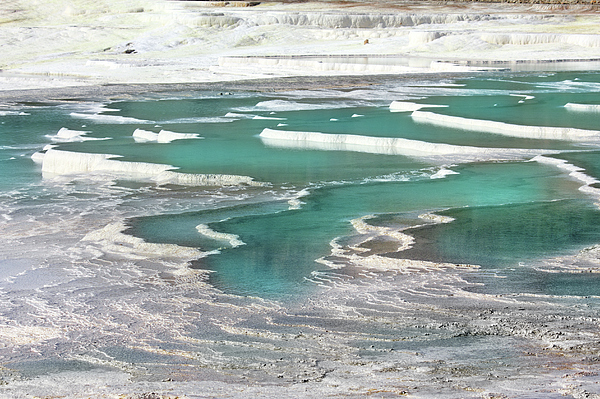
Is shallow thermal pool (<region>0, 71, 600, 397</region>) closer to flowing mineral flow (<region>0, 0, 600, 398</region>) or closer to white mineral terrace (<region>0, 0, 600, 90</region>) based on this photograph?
A: flowing mineral flow (<region>0, 0, 600, 398</region>)

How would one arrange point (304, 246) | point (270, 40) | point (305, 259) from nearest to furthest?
point (305, 259)
point (304, 246)
point (270, 40)

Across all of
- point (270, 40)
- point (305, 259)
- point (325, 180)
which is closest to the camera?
point (305, 259)

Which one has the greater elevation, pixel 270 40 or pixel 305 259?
pixel 270 40

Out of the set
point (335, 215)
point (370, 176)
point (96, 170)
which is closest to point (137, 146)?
point (96, 170)

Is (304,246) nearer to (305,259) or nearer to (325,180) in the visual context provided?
(305,259)

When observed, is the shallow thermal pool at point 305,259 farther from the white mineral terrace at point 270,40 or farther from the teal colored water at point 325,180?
the white mineral terrace at point 270,40

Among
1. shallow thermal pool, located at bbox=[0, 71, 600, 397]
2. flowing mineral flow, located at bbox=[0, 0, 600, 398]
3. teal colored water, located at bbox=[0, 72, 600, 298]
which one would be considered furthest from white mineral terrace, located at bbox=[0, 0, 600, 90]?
shallow thermal pool, located at bbox=[0, 71, 600, 397]

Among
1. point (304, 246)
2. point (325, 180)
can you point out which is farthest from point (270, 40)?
point (304, 246)
